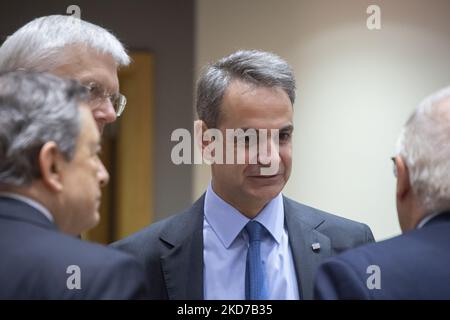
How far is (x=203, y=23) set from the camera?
114 inches

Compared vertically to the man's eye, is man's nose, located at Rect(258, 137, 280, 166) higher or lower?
lower

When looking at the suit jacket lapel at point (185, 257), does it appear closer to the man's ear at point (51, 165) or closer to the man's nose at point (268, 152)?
the man's nose at point (268, 152)

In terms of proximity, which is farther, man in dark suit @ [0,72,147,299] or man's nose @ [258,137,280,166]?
man's nose @ [258,137,280,166]

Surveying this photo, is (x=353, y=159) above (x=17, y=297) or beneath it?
above

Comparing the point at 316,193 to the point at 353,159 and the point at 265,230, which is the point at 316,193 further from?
the point at 265,230

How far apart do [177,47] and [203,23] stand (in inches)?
26.4

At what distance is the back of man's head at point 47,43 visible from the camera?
1.50 m

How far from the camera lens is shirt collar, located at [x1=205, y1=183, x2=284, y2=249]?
153 centimetres

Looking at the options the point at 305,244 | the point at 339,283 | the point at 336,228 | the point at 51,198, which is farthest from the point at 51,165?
the point at 336,228

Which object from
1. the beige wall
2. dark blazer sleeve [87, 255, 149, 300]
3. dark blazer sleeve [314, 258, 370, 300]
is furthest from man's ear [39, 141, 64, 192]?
the beige wall

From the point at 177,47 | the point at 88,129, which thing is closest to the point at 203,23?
the point at 177,47

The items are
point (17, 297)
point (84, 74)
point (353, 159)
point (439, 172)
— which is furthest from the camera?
point (353, 159)

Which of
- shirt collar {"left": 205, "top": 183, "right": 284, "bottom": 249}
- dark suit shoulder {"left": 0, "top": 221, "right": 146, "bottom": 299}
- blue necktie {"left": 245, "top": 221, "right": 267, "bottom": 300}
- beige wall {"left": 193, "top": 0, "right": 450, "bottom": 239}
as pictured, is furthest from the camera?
beige wall {"left": 193, "top": 0, "right": 450, "bottom": 239}

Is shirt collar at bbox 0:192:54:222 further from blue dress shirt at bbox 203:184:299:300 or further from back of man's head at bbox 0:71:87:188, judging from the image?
blue dress shirt at bbox 203:184:299:300
